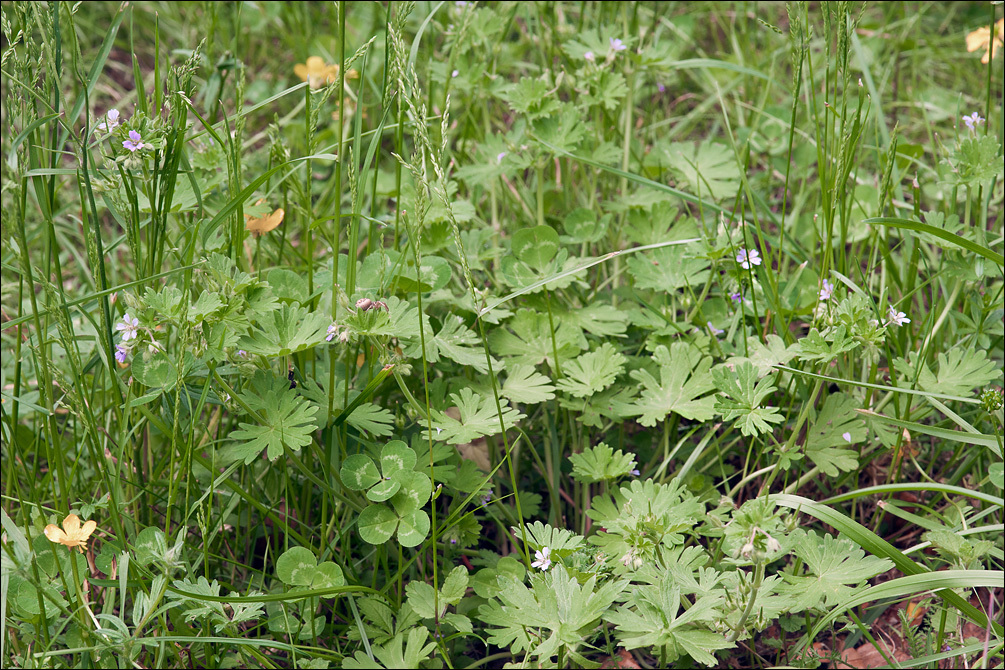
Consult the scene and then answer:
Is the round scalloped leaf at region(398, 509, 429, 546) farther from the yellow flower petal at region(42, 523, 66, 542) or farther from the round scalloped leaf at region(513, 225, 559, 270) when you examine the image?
the round scalloped leaf at region(513, 225, 559, 270)

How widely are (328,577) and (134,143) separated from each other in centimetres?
93

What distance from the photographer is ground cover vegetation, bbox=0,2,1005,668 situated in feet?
5.20

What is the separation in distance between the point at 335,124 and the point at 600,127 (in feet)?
4.05

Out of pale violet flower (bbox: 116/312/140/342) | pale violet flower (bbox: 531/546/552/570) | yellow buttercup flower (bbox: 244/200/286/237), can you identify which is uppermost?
yellow buttercup flower (bbox: 244/200/286/237)

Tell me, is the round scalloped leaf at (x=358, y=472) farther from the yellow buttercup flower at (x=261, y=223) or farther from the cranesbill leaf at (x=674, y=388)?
the yellow buttercup flower at (x=261, y=223)

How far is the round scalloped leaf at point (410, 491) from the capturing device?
1.70 meters

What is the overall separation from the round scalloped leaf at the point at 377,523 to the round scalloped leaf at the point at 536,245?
32.6 inches

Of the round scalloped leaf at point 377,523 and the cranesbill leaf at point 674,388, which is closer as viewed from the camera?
the round scalloped leaf at point 377,523

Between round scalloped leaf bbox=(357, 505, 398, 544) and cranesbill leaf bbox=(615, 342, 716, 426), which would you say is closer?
round scalloped leaf bbox=(357, 505, 398, 544)

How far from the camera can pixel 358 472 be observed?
1.72 metres

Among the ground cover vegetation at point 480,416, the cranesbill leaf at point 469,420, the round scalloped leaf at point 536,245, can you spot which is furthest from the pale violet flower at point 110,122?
the round scalloped leaf at point 536,245

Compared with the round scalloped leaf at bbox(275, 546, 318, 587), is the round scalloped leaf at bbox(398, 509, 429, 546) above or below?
above

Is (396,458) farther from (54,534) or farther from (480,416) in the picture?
(54,534)

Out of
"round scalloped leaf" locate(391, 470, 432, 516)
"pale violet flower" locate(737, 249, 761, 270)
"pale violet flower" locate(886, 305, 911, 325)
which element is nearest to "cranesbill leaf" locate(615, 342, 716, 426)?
"pale violet flower" locate(737, 249, 761, 270)
